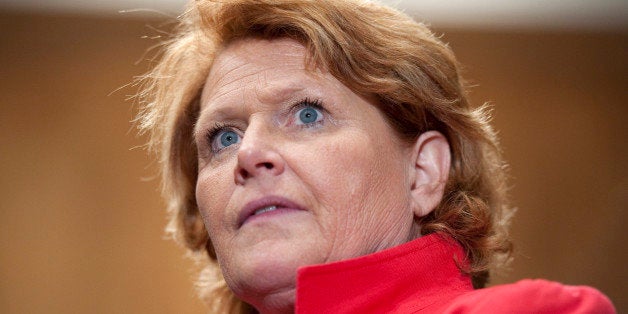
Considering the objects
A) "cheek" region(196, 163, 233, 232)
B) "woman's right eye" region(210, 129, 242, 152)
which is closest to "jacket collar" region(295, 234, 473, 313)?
"cheek" region(196, 163, 233, 232)

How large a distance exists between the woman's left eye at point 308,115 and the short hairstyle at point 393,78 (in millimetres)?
84

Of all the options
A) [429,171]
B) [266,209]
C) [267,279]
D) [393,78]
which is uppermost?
[393,78]

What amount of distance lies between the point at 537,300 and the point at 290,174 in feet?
1.61

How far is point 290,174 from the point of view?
4.65 ft

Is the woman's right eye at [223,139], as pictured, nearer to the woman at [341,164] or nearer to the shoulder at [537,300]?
the woman at [341,164]

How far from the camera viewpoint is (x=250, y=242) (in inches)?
55.9

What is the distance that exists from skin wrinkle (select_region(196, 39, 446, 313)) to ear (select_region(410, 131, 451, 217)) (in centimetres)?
2

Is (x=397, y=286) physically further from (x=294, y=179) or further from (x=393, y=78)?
(x=393, y=78)

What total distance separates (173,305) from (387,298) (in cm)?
206

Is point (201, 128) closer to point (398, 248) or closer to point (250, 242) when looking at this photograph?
point (250, 242)

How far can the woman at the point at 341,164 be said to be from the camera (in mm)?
1383

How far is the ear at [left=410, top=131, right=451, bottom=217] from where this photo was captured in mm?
1577

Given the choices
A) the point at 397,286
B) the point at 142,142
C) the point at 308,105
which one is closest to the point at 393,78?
the point at 308,105

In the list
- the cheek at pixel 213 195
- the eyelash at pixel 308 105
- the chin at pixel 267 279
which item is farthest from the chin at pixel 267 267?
the eyelash at pixel 308 105
